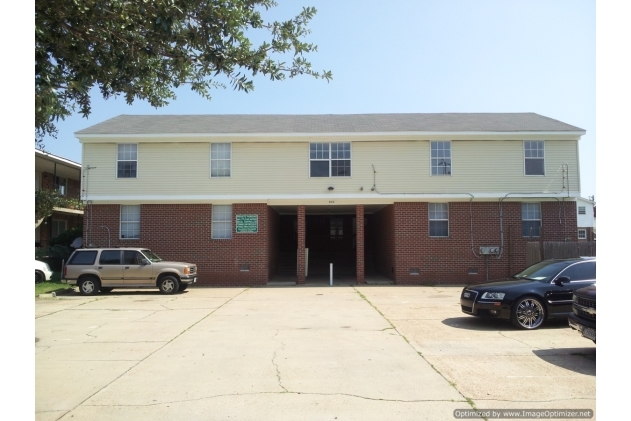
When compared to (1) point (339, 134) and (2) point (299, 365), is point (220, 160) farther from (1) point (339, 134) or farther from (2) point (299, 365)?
(2) point (299, 365)

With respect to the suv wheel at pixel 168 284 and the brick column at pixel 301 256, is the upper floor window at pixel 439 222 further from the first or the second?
the suv wheel at pixel 168 284

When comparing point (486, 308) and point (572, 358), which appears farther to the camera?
point (486, 308)

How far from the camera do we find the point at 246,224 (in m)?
21.8

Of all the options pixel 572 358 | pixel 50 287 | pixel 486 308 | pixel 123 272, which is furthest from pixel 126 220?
pixel 572 358

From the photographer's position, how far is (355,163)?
21969 mm

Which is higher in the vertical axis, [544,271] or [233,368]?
[544,271]

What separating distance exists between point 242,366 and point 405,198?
49.6 ft

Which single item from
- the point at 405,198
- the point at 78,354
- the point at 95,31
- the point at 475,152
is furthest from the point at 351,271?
the point at 95,31

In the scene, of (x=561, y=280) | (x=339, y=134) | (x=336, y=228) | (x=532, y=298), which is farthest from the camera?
(x=336, y=228)

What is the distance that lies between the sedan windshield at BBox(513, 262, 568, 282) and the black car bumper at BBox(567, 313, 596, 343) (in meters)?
3.10

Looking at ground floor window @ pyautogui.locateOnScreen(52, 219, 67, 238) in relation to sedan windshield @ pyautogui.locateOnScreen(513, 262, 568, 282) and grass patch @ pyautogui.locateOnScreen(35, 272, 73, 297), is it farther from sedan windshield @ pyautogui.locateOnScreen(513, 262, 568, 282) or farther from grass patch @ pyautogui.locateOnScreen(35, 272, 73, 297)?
sedan windshield @ pyautogui.locateOnScreen(513, 262, 568, 282)

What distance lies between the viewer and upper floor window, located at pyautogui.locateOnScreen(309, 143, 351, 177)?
21984 mm

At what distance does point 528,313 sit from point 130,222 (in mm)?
17020
